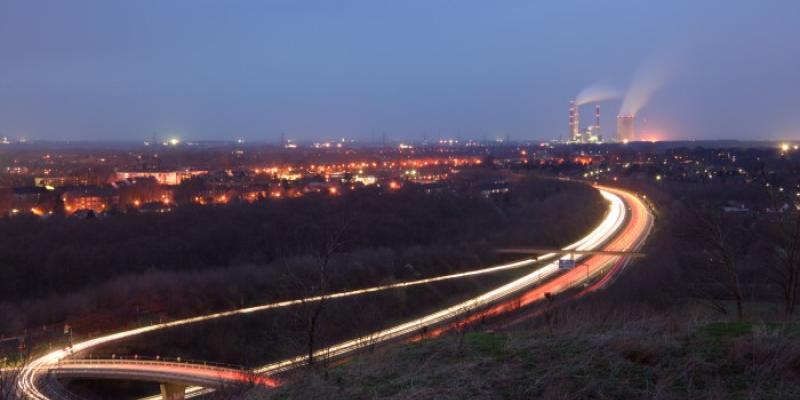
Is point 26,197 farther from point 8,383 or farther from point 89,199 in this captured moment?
point 8,383

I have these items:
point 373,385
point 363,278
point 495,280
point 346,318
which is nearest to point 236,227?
point 363,278

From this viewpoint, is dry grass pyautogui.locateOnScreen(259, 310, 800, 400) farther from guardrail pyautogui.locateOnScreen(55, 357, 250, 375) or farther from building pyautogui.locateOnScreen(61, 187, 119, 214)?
building pyautogui.locateOnScreen(61, 187, 119, 214)

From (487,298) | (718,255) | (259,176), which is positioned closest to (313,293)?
(718,255)

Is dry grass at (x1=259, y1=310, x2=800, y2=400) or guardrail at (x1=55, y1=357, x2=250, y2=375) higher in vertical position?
dry grass at (x1=259, y1=310, x2=800, y2=400)

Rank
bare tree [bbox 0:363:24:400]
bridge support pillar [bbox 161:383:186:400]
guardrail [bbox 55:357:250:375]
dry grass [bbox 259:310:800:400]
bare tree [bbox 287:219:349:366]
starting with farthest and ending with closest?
1. guardrail [bbox 55:357:250:375]
2. bridge support pillar [bbox 161:383:186:400]
3. bare tree [bbox 287:219:349:366]
4. bare tree [bbox 0:363:24:400]
5. dry grass [bbox 259:310:800:400]

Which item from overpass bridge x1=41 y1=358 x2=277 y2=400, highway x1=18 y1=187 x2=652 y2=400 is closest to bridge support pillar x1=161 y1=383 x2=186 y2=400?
overpass bridge x1=41 y1=358 x2=277 y2=400

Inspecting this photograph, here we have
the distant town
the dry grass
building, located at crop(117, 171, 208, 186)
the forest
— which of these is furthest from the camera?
building, located at crop(117, 171, 208, 186)

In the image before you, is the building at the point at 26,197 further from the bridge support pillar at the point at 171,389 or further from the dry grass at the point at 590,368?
the dry grass at the point at 590,368
